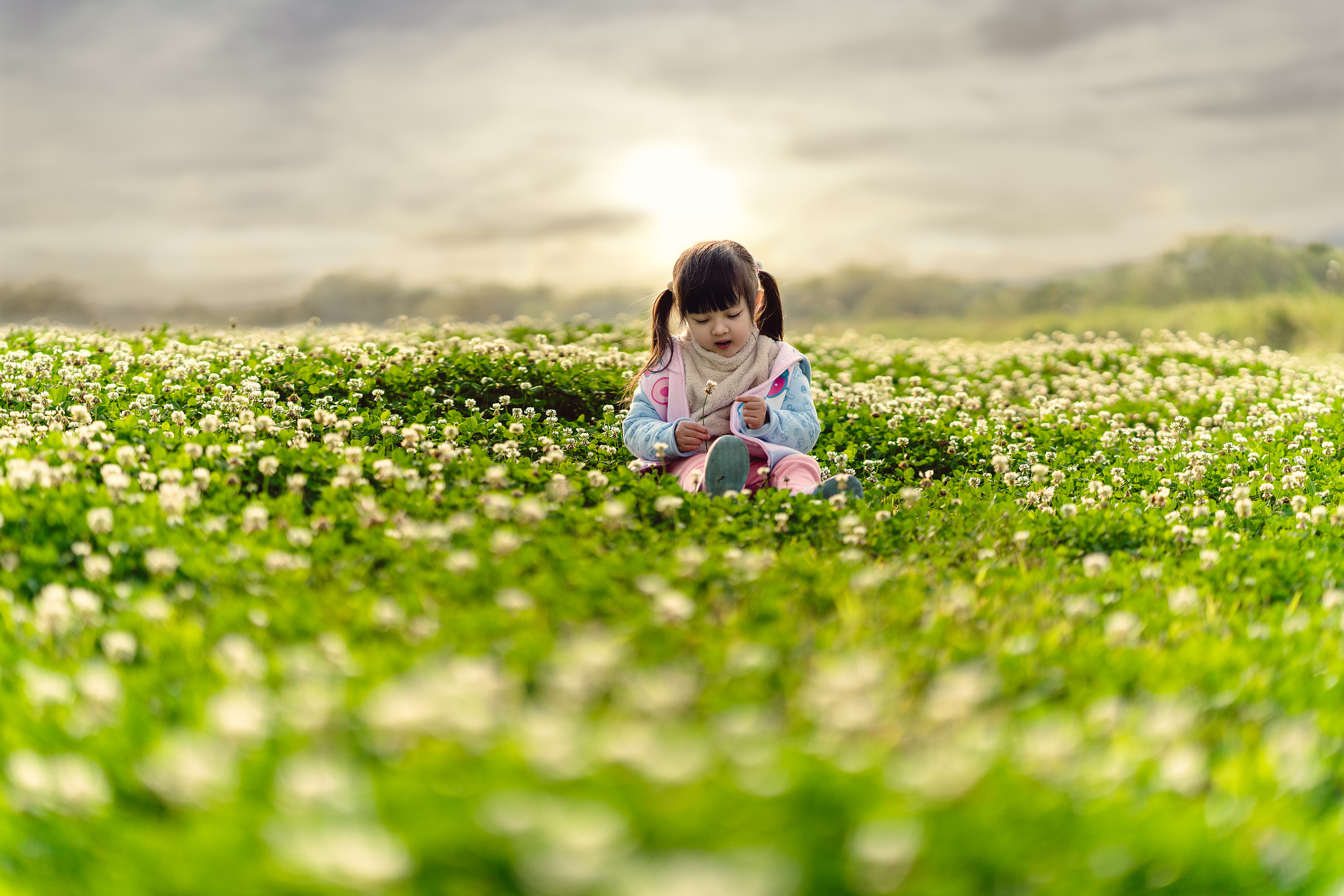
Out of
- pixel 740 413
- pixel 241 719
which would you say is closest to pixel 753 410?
pixel 740 413

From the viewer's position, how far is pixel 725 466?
638 centimetres

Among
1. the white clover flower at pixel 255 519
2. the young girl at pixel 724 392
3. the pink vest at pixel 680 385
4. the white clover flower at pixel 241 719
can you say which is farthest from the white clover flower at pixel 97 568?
the pink vest at pixel 680 385

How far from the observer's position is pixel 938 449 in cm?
911

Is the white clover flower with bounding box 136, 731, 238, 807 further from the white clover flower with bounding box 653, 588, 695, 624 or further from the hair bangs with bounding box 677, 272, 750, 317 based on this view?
the hair bangs with bounding box 677, 272, 750, 317

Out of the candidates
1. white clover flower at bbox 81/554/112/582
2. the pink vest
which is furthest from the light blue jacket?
white clover flower at bbox 81/554/112/582

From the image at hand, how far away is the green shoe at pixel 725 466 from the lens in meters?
6.36

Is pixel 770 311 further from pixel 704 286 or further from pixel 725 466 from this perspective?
pixel 725 466

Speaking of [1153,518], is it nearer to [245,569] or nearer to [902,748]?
[902,748]

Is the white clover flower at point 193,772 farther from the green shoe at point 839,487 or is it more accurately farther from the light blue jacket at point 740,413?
the light blue jacket at point 740,413

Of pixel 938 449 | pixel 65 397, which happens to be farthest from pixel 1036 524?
pixel 65 397

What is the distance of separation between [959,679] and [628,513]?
10.00 feet

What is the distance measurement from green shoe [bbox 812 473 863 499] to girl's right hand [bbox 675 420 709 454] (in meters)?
0.87

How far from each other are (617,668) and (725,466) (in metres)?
3.36

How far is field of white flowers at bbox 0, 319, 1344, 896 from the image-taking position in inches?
89.8
